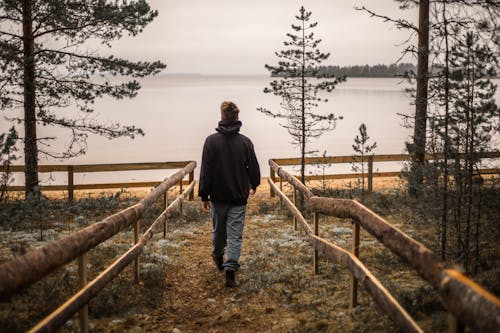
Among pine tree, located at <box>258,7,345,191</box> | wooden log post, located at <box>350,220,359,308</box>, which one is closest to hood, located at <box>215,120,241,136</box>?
wooden log post, located at <box>350,220,359,308</box>

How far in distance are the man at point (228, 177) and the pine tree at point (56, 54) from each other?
25.1 feet

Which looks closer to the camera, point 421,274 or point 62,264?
point 421,274

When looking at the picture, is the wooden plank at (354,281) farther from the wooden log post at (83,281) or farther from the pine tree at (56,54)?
the pine tree at (56,54)

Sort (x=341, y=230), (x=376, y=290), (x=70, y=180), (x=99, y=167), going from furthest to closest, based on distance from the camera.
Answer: (x=70, y=180) < (x=99, y=167) < (x=341, y=230) < (x=376, y=290)

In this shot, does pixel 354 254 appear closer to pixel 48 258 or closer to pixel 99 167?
pixel 48 258

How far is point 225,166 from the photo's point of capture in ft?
18.7

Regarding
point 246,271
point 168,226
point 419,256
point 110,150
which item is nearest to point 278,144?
point 110,150

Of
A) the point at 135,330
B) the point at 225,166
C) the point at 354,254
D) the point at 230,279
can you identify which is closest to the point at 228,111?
the point at 225,166

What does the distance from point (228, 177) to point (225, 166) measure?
15 cm

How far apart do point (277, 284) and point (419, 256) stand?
3.17 m

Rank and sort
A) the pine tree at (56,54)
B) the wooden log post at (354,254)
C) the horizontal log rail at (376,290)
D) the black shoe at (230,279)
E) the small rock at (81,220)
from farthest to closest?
the pine tree at (56,54), the small rock at (81,220), the black shoe at (230,279), the wooden log post at (354,254), the horizontal log rail at (376,290)

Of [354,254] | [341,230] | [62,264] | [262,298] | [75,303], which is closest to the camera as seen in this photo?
[62,264]

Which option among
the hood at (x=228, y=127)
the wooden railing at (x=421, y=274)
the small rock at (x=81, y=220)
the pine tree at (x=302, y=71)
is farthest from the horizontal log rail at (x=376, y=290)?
the pine tree at (x=302, y=71)

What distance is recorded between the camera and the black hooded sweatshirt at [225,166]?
5.71 metres
